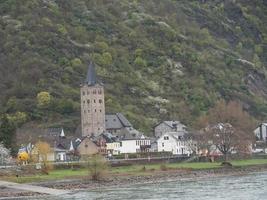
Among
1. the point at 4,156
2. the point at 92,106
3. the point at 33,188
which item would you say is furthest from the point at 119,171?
the point at 92,106

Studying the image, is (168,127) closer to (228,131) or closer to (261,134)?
(261,134)

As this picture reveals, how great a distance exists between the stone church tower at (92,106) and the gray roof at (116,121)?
116 centimetres

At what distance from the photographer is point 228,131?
128 m

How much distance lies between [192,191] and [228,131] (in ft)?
159

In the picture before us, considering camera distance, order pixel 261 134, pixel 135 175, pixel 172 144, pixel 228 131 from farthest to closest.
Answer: pixel 261 134 < pixel 172 144 < pixel 228 131 < pixel 135 175

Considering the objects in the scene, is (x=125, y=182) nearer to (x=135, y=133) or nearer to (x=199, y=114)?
(x=135, y=133)

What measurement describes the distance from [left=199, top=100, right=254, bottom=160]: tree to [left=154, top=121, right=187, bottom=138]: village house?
52.2ft

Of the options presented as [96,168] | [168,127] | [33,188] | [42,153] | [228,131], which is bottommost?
[33,188]

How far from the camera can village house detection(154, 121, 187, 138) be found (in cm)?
15762

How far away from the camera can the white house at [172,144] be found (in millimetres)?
149250

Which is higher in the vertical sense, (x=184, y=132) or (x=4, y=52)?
(x=4, y=52)

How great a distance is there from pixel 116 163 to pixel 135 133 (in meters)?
35.7

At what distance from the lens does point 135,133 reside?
155m

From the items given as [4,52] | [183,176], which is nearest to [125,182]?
[183,176]
